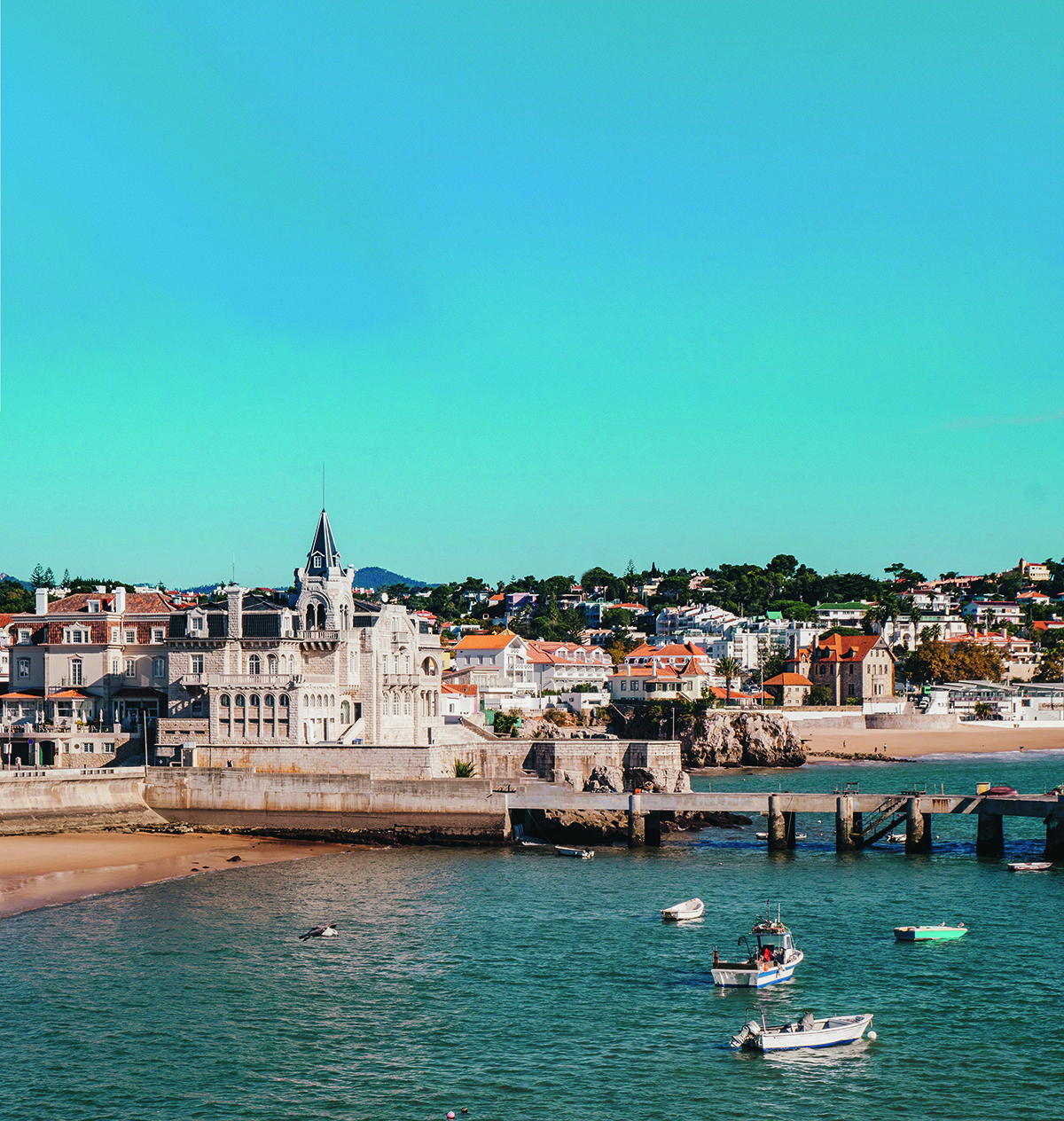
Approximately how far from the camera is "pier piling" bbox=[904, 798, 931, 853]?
71.9 m

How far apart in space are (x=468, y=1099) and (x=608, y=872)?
32.2 meters

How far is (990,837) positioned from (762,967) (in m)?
31.3

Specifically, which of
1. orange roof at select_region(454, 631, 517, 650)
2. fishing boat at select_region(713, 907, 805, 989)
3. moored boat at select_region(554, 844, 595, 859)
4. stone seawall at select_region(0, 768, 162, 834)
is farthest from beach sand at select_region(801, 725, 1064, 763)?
fishing boat at select_region(713, 907, 805, 989)

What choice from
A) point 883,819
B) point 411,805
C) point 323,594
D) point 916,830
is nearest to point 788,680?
point 323,594

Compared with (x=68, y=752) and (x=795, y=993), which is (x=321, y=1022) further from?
(x=68, y=752)

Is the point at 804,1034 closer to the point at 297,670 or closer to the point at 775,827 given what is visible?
the point at 775,827

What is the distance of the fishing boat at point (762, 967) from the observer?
148 ft

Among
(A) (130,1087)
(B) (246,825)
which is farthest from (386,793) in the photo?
(A) (130,1087)

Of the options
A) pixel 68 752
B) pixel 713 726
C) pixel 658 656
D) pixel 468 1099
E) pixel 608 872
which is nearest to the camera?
pixel 468 1099

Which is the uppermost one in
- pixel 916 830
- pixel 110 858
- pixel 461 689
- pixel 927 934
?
pixel 461 689

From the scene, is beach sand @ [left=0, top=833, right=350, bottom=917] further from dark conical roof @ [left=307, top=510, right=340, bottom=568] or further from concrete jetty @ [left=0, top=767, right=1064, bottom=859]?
dark conical roof @ [left=307, top=510, right=340, bottom=568]

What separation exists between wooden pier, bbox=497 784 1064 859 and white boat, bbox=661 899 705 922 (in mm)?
19174

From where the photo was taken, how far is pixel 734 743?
140 meters

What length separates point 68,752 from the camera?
89188 millimetres
